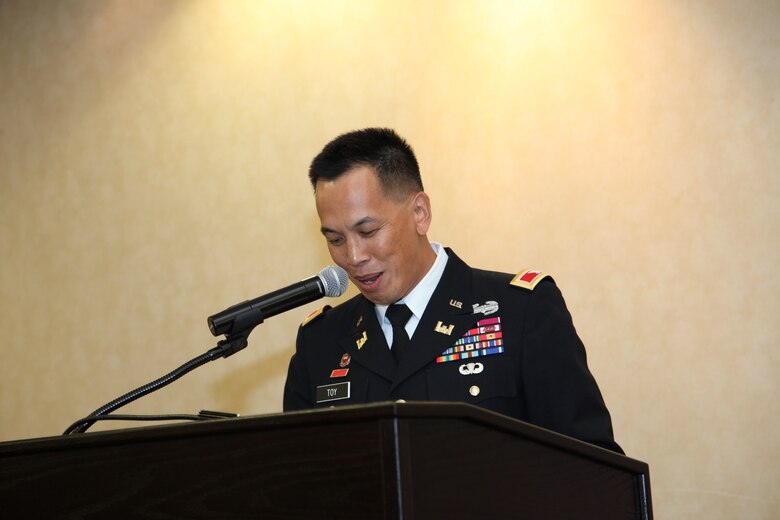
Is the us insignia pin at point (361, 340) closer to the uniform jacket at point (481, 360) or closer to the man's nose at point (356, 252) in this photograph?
the uniform jacket at point (481, 360)

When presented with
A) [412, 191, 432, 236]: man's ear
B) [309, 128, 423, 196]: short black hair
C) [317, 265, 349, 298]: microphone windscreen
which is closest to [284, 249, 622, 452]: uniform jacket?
[412, 191, 432, 236]: man's ear

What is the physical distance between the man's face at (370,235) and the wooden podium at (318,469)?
3.11 ft

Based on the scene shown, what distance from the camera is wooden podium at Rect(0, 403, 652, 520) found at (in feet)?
3.58

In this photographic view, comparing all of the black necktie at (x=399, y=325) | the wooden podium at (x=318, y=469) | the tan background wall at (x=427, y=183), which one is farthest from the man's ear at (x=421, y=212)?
the wooden podium at (x=318, y=469)

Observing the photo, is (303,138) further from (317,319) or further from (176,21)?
(317,319)

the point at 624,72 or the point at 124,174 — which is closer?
the point at 624,72

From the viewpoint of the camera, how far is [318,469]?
113 cm

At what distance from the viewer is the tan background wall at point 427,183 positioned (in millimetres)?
2863

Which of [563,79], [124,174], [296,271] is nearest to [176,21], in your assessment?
[124,174]

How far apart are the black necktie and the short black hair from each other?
300mm

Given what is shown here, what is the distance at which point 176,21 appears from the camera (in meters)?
3.99

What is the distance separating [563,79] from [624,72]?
21 cm

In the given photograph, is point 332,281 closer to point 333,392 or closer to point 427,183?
point 333,392

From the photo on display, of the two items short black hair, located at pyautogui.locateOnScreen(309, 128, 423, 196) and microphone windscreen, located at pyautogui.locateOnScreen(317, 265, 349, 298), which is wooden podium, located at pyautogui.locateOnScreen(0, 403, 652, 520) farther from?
short black hair, located at pyautogui.locateOnScreen(309, 128, 423, 196)
